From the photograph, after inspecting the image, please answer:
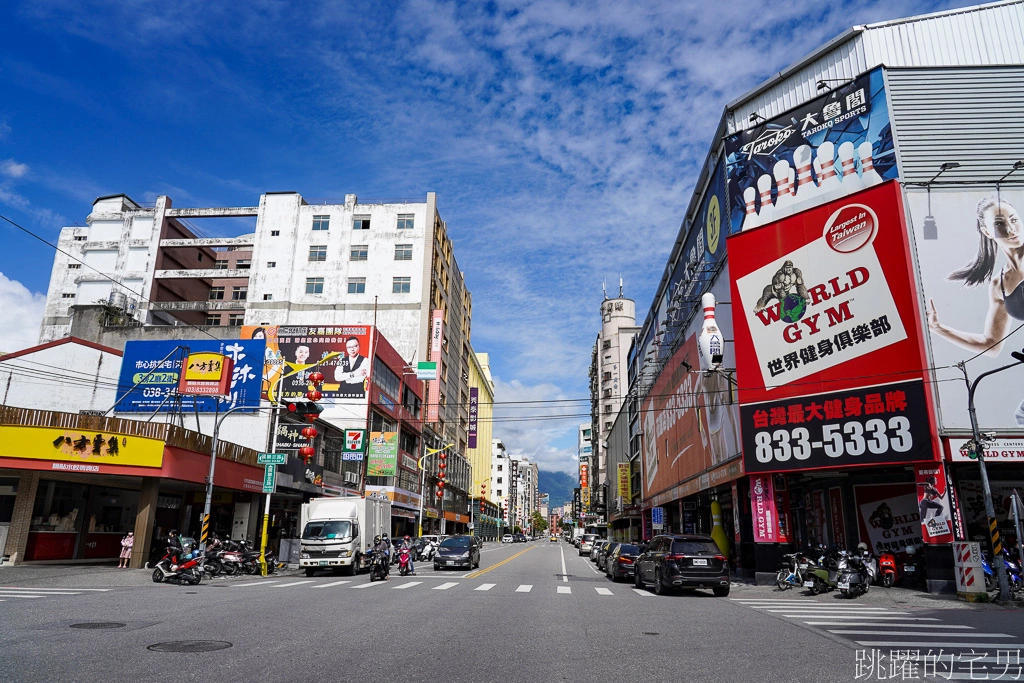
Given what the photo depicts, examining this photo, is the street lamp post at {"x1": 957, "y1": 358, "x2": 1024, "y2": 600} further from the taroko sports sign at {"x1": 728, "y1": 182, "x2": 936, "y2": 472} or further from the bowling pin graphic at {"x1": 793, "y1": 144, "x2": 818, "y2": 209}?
the bowling pin graphic at {"x1": 793, "y1": 144, "x2": 818, "y2": 209}

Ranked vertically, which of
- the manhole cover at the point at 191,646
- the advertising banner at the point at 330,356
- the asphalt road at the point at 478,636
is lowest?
the asphalt road at the point at 478,636

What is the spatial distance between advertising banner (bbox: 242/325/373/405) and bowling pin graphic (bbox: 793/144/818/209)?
32114 millimetres

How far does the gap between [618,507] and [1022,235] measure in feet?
203

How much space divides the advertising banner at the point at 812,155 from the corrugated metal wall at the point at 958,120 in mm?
674

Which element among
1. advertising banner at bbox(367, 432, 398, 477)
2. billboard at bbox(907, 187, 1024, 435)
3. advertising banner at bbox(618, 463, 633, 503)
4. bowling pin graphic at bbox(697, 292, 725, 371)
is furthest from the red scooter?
advertising banner at bbox(618, 463, 633, 503)

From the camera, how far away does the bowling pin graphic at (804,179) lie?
2544 centimetres

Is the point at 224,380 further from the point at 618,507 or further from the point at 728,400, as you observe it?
the point at 618,507

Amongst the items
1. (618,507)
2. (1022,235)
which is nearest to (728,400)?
(1022,235)

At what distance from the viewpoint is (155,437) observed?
25.2 meters

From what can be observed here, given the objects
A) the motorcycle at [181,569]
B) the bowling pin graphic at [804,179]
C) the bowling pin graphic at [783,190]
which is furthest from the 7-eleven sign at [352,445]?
the bowling pin graphic at [804,179]

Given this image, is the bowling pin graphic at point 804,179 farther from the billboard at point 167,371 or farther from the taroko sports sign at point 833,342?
the billboard at point 167,371

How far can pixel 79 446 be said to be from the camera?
78.2ft

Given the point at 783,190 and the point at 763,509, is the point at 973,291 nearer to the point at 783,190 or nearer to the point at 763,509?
the point at 783,190

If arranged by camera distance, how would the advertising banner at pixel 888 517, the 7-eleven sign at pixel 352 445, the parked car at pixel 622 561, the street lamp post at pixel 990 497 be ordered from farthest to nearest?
1. the 7-eleven sign at pixel 352 445
2. the parked car at pixel 622 561
3. the advertising banner at pixel 888 517
4. the street lamp post at pixel 990 497
